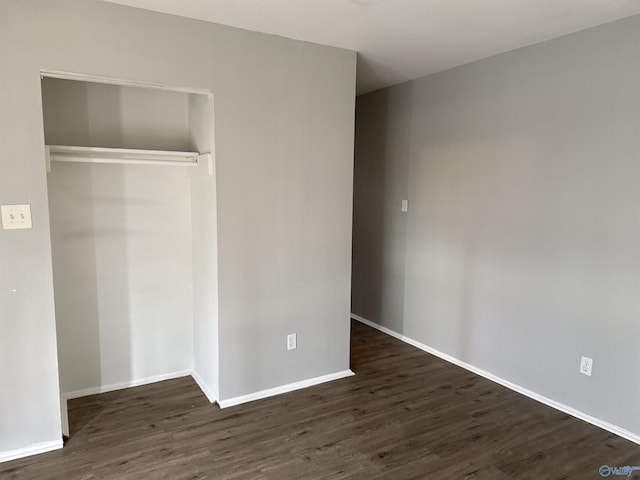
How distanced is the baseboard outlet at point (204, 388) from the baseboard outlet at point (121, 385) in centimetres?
9

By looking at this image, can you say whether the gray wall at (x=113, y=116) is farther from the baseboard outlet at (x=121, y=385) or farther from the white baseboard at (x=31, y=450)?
the white baseboard at (x=31, y=450)

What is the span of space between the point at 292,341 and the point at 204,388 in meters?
0.70

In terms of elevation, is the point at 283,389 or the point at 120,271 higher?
the point at 120,271

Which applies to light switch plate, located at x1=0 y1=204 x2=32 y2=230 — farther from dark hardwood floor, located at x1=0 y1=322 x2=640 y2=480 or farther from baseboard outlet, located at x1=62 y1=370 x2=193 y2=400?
baseboard outlet, located at x1=62 y1=370 x2=193 y2=400

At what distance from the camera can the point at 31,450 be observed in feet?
7.88

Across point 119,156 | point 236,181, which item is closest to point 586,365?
point 236,181

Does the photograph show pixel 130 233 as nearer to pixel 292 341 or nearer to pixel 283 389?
pixel 292 341

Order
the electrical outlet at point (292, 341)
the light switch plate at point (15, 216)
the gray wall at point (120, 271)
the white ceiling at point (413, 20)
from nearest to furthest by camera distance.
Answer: the light switch plate at point (15, 216), the white ceiling at point (413, 20), the gray wall at point (120, 271), the electrical outlet at point (292, 341)

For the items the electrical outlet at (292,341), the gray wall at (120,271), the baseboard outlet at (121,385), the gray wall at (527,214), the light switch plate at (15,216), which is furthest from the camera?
the electrical outlet at (292,341)

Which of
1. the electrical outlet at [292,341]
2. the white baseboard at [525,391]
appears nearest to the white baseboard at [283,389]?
the electrical outlet at [292,341]

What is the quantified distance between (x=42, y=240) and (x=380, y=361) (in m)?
2.60

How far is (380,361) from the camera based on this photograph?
374 cm

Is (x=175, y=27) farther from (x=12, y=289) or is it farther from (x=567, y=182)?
(x=567, y=182)

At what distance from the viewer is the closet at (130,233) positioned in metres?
2.86
